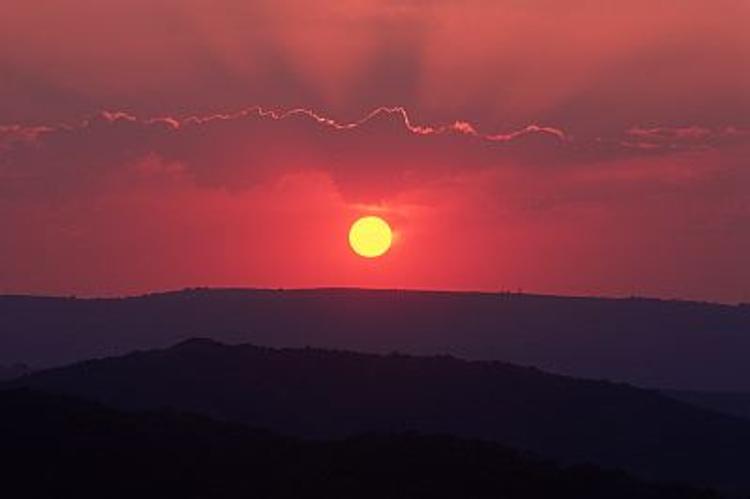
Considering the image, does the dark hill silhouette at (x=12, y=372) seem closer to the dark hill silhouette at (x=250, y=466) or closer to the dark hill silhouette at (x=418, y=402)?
the dark hill silhouette at (x=418, y=402)

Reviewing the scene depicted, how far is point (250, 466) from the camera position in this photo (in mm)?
38031

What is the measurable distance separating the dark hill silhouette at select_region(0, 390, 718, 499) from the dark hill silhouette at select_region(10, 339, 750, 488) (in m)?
15.0

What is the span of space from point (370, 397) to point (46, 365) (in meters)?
91.5

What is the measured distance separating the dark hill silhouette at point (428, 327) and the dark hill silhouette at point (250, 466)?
319 ft

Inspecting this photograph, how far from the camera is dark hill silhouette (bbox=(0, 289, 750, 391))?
14562 cm

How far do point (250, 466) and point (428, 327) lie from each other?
11365 centimetres

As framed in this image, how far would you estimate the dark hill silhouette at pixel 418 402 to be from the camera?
2258 inches

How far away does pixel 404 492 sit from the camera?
35656mm

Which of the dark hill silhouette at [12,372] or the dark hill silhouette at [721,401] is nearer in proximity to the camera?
the dark hill silhouette at [12,372]

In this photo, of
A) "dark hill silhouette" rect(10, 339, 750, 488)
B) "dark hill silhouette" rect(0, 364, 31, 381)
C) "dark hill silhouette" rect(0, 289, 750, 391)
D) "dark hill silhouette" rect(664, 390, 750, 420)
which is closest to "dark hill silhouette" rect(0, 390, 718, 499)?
"dark hill silhouette" rect(10, 339, 750, 488)

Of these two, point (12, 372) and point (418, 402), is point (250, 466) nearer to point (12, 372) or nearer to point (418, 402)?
point (418, 402)

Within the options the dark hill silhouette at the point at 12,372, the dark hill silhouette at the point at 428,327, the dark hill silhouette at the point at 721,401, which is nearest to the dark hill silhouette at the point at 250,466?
the dark hill silhouette at the point at 12,372

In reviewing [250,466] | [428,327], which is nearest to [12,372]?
[428,327]

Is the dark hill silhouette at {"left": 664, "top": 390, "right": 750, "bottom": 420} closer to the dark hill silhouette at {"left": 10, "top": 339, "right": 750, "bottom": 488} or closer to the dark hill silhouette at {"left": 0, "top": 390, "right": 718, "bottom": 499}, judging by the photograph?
the dark hill silhouette at {"left": 10, "top": 339, "right": 750, "bottom": 488}
